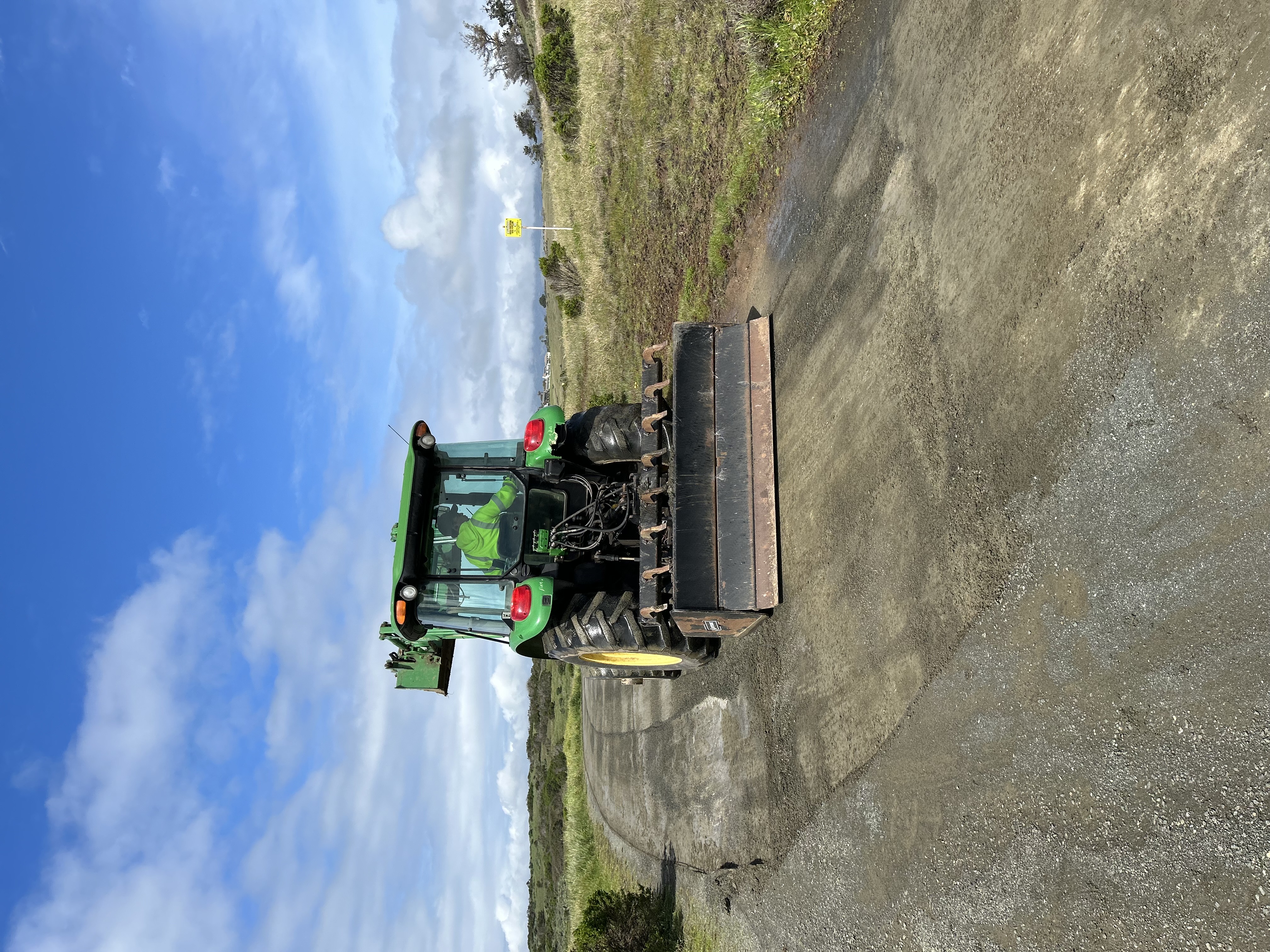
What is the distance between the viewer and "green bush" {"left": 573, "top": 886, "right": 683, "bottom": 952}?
945cm

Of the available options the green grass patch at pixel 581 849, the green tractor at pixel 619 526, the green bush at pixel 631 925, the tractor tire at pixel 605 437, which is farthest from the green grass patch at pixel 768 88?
the green grass patch at pixel 581 849

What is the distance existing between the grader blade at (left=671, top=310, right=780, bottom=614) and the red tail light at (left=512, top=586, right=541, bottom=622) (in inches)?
52.0

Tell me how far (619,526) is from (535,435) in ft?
4.15

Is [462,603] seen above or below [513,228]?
below

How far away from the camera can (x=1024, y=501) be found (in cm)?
479

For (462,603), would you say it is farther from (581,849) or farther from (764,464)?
(581,849)

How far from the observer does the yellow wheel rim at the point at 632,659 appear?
27.0 ft

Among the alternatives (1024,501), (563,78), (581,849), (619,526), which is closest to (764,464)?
(619,526)

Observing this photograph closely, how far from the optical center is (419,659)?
9.60 metres

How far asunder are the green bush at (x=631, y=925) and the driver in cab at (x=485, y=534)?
456 centimetres

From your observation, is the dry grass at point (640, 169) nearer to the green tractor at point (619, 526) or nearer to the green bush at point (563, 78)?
the green bush at point (563, 78)

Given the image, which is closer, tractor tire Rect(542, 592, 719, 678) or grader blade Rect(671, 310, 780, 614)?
grader blade Rect(671, 310, 780, 614)

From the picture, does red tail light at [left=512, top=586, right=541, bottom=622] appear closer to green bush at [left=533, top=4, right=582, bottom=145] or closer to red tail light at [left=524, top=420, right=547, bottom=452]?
red tail light at [left=524, top=420, right=547, bottom=452]

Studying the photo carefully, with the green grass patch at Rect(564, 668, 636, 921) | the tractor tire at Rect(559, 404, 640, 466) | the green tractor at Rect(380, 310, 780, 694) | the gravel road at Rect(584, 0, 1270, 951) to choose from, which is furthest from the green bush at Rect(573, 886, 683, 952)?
the tractor tire at Rect(559, 404, 640, 466)
